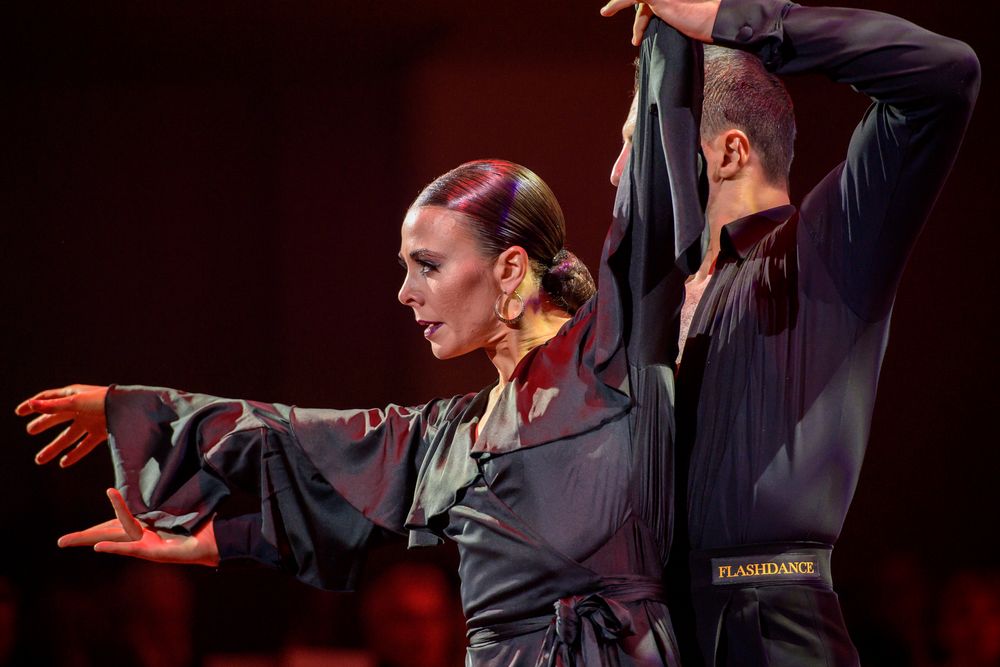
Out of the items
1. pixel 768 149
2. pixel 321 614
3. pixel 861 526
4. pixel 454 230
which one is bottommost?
pixel 321 614

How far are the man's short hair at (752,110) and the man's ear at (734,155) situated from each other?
0.01 meters

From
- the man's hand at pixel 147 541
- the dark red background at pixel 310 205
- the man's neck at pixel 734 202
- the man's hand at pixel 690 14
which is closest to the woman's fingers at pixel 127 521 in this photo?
the man's hand at pixel 147 541

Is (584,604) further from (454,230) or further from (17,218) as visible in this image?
(17,218)

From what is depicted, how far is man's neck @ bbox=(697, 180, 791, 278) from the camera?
1630 millimetres

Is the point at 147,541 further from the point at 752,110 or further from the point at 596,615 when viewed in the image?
the point at 752,110

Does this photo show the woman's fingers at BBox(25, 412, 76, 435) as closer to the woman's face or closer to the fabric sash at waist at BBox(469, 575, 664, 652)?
the woman's face

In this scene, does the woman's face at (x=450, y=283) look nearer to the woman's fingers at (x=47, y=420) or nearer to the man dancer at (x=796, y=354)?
the man dancer at (x=796, y=354)

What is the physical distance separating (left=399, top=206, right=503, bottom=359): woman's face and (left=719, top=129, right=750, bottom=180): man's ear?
36cm

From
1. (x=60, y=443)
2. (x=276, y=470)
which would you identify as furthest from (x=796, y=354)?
(x=60, y=443)

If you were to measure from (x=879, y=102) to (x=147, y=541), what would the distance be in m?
1.22

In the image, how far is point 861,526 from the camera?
3129mm

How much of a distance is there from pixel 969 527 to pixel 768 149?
1.87m

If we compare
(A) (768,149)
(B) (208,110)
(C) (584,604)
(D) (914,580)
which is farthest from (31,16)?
(D) (914,580)

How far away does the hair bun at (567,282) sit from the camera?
1680 mm
